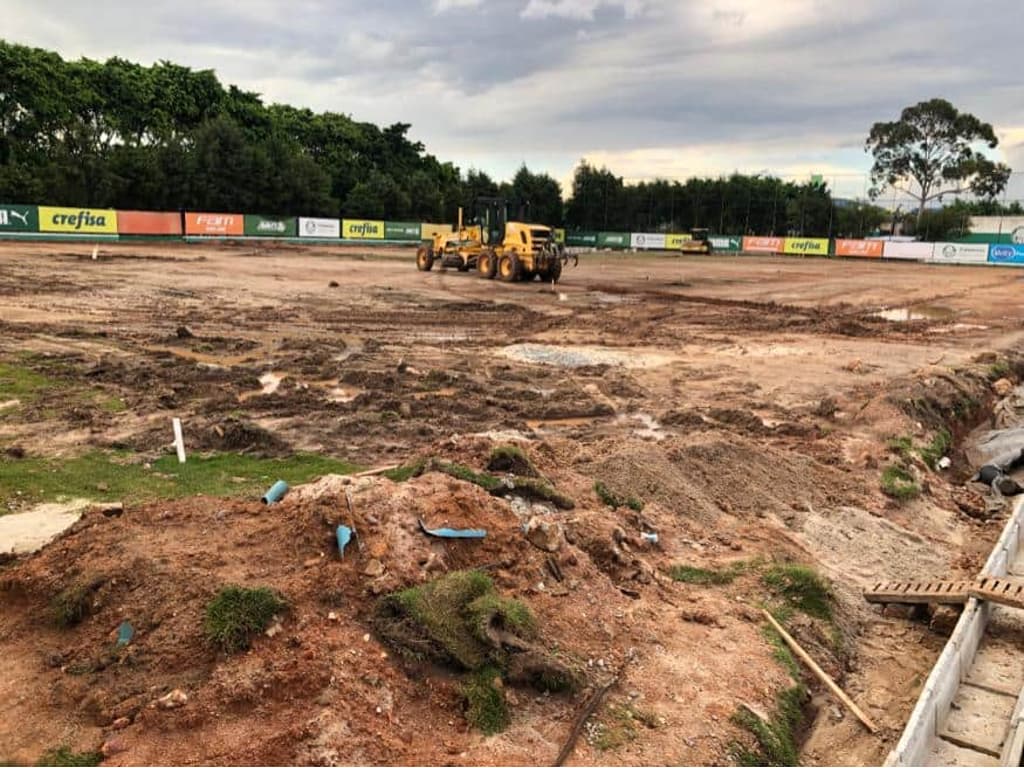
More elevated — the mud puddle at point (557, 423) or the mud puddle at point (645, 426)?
the mud puddle at point (645, 426)

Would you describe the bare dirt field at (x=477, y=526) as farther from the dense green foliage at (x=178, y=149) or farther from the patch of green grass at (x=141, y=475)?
the dense green foliage at (x=178, y=149)

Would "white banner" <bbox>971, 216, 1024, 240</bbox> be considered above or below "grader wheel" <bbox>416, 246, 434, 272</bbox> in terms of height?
above

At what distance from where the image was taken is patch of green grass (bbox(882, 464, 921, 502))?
30.3ft

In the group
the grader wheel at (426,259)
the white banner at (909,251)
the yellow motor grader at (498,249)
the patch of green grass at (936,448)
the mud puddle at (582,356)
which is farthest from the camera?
the white banner at (909,251)

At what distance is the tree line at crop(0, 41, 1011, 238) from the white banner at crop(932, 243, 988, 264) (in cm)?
924

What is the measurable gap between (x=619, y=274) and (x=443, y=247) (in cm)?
866

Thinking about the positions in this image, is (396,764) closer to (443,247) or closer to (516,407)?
(516,407)

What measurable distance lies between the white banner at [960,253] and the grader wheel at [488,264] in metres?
37.1

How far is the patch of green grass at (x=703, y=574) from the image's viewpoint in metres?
6.60

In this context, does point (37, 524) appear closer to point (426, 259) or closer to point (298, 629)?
point (298, 629)

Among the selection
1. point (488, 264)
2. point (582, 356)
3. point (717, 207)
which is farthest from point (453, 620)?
point (717, 207)

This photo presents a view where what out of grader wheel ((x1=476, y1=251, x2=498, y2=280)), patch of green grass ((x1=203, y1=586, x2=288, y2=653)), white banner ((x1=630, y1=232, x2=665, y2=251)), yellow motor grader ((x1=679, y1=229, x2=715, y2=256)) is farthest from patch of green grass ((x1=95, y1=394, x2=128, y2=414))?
white banner ((x1=630, y1=232, x2=665, y2=251))

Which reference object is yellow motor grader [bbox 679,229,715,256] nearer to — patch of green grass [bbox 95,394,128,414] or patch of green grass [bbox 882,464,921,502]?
patch of green grass [bbox 882,464,921,502]

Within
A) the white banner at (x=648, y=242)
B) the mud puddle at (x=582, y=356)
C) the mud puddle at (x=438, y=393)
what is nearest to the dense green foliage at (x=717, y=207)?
the white banner at (x=648, y=242)
